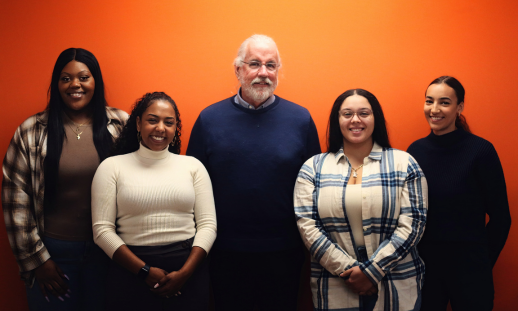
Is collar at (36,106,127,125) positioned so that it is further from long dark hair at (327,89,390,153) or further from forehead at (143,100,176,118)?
long dark hair at (327,89,390,153)

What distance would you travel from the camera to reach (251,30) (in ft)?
8.23

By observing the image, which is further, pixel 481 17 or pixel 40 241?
pixel 481 17

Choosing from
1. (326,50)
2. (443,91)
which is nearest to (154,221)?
(326,50)

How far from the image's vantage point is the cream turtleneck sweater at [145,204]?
177cm

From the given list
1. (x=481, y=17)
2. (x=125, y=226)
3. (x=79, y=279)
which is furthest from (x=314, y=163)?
(x=481, y=17)

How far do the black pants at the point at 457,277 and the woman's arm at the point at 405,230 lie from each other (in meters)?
0.24

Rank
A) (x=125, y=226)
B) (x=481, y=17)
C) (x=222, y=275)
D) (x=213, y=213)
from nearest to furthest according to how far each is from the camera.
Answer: (x=125, y=226)
(x=213, y=213)
(x=222, y=275)
(x=481, y=17)

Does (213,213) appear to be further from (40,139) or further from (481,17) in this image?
(481,17)

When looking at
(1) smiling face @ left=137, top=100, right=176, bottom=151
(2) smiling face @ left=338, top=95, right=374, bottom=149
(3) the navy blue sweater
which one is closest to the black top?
(2) smiling face @ left=338, top=95, right=374, bottom=149

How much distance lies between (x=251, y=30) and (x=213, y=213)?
1306 mm

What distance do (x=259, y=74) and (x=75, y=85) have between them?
3.41ft

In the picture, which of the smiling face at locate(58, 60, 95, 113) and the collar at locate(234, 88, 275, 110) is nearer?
the smiling face at locate(58, 60, 95, 113)

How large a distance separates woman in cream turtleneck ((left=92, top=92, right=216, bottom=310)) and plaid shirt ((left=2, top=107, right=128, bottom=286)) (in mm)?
435

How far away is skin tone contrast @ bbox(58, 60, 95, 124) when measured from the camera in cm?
208
